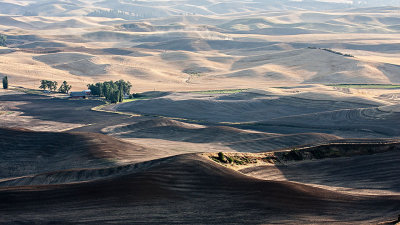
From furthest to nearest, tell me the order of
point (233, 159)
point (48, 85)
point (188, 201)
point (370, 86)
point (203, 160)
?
point (48, 85)
point (370, 86)
point (233, 159)
point (203, 160)
point (188, 201)

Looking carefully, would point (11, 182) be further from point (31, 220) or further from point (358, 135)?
point (358, 135)

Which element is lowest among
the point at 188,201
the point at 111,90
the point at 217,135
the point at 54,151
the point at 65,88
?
the point at 217,135

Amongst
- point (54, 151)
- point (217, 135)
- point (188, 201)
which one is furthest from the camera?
point (217, 135)

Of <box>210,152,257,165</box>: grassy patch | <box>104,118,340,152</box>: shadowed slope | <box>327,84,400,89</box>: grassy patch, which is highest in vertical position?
<box>327,84,400,89</box>: grassy patch

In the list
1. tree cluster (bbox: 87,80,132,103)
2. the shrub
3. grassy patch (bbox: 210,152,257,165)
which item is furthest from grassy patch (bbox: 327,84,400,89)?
the shrub

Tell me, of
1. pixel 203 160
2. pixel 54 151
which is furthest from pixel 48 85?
pixel 203 160

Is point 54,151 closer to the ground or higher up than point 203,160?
closer to the ground

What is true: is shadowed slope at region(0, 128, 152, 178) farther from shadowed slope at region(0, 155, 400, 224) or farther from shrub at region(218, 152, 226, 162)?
shadowed slope at region(0, 155, 400, 224)

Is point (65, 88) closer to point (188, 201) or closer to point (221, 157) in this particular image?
point (221, 157)
